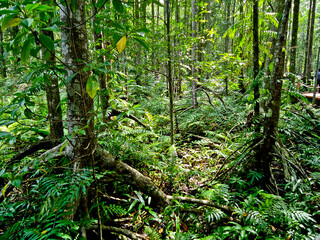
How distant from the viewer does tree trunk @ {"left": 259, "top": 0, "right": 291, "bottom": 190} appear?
259 cm

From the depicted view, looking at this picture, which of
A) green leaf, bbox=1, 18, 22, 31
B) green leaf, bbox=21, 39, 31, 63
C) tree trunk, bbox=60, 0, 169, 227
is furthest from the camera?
tree trunk, bbox=60, 0, 169, 227

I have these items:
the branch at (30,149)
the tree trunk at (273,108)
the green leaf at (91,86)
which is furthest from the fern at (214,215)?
the branch at (30,149)

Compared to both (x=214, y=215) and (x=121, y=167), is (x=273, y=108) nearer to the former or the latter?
(x=214, y=215)

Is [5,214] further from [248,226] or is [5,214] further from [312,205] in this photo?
[312,205]

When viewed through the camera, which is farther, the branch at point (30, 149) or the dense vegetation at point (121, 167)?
the branch at point (30, 149)

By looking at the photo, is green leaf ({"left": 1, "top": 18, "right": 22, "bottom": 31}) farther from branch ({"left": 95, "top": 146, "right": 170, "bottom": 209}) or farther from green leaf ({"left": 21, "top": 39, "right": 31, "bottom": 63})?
branch ({"left": 95, "top": 146, "right": 170, "bottom": 209})

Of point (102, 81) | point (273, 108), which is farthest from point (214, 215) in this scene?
point (102, 81)

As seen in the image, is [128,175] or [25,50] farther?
[128,175]

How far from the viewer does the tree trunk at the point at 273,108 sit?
259 cm

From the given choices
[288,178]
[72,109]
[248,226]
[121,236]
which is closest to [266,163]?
[288,178]

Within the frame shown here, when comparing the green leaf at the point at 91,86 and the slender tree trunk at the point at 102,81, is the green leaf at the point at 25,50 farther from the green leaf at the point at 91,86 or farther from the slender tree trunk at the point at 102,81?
the slender tree trunk at the point at 102,81

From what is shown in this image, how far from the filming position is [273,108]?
2807 mm

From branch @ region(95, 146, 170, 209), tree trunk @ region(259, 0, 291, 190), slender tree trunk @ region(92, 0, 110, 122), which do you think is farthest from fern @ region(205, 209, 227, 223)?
slender tree trunk @ region(92, 0, 110, 122)

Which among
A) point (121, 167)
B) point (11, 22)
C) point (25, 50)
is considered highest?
point (11, 22)
